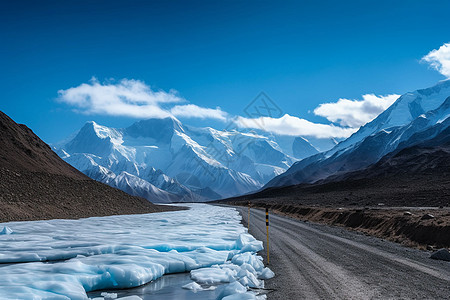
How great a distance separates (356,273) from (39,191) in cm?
4355

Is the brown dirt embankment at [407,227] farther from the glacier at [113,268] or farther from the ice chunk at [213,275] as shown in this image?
the ice chunk at [213,275]

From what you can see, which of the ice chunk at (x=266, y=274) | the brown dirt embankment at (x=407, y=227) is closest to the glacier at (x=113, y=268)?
the ice chunk at (x=266, y=274)

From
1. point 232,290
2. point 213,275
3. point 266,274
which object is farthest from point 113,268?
point 266,274

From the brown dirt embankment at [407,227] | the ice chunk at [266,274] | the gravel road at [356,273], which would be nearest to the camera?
the gravel road at [356,273]

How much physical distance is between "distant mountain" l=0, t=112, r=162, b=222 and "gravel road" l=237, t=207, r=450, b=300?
1198 inches

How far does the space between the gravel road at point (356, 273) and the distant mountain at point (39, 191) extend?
3042 cm

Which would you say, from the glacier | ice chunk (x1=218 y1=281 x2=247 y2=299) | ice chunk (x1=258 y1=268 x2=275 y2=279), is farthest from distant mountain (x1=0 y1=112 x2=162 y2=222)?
ice chunk (x1=218 y1=281 x2=247 y2=299)

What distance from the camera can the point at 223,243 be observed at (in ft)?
54.9

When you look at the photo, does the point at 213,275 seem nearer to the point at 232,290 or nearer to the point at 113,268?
the point at 232,290

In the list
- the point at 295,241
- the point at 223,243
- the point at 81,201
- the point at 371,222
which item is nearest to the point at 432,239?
the point at 295,241

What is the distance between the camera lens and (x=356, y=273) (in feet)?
34.8

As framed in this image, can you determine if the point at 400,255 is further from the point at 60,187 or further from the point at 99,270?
the point at 60,187

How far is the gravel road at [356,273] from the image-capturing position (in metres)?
8.52

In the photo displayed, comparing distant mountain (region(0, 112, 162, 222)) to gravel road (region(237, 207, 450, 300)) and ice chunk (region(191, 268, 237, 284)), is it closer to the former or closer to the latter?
ice chunk (region(191, 268, 237, 284))
